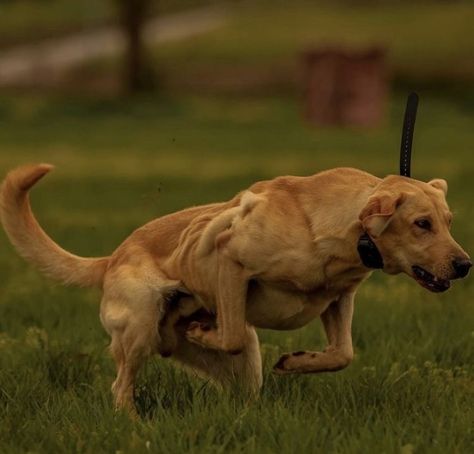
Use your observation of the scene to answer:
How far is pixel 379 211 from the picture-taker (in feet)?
19.1

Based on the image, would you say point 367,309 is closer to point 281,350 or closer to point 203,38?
point 281,350

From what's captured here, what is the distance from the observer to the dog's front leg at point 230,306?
630 centimetres

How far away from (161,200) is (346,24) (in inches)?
1429

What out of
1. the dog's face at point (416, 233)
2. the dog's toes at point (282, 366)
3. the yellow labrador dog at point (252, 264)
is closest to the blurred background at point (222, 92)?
→ the yellow labrador dog at point (252, 264)

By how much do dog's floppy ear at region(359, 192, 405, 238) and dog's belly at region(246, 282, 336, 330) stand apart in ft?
1.76

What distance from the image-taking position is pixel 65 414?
6.16m

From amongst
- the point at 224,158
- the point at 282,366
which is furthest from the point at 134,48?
the point at 282,366

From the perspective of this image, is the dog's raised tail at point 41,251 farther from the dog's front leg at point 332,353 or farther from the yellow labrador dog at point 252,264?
the dog's front leg at point 332,353

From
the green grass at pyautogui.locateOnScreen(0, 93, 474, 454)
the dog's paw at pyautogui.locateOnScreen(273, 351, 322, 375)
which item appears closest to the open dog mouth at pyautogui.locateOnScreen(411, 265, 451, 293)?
the green grass at pyautogui.locateOnScreen(0, 93, 474, 454)

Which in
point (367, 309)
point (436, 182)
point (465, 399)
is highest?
point (436, 182)

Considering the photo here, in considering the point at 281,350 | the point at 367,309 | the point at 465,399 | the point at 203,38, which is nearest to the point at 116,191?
the point at 367,309

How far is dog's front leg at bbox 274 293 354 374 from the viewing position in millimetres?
6395

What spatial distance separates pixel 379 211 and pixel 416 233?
0.19m

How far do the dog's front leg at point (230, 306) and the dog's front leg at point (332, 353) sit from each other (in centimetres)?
23
